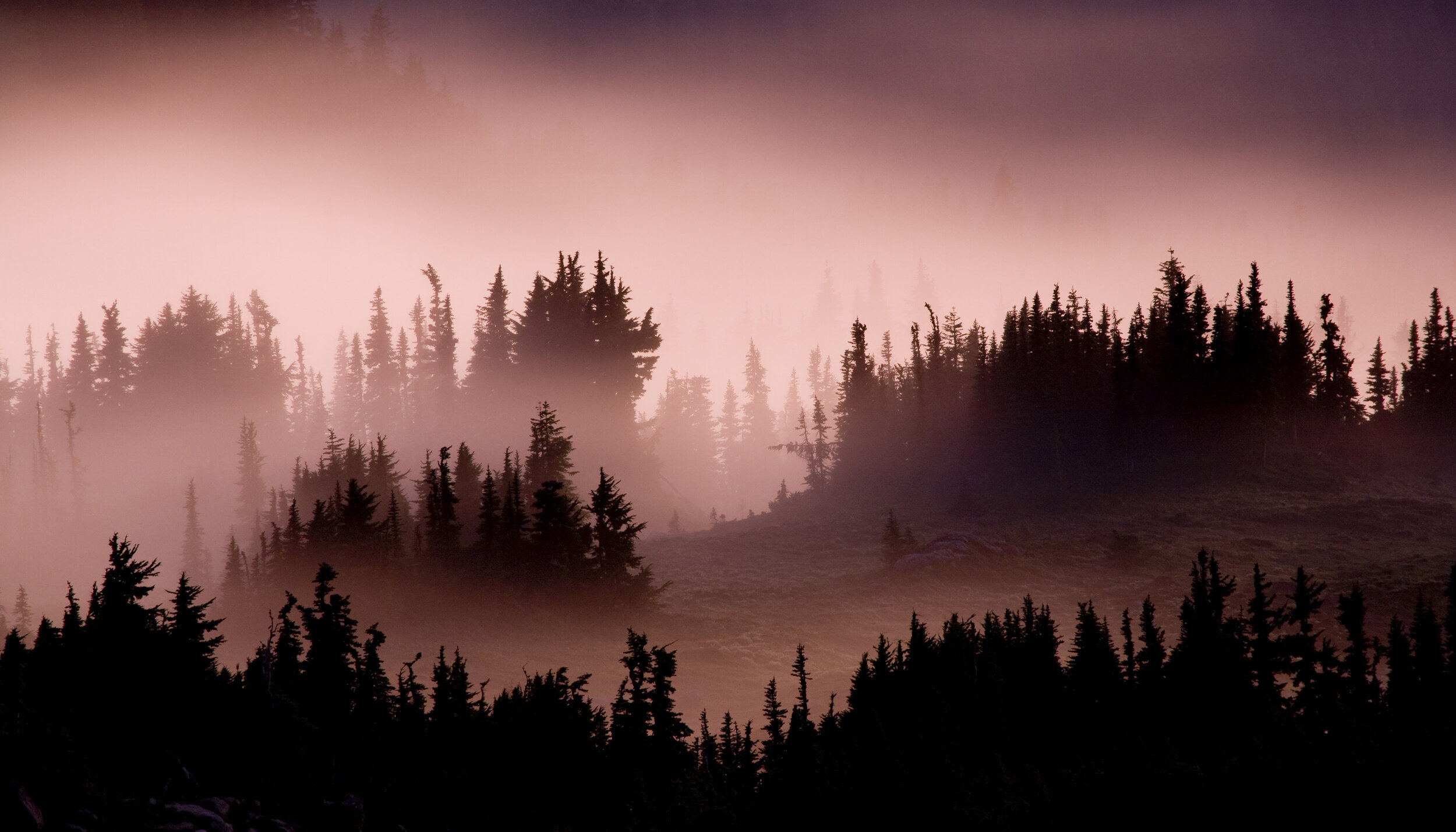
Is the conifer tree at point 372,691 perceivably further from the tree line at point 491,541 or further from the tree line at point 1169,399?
the tree line at point 1169,399

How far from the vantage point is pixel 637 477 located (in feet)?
300

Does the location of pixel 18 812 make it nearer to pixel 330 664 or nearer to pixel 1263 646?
pixel 330 664

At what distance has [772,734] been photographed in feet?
62.7

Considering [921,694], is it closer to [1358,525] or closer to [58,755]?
[58,755]

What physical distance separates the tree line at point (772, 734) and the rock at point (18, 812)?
673 mm

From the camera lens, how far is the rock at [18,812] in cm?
995

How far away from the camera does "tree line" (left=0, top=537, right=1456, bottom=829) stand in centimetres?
1379

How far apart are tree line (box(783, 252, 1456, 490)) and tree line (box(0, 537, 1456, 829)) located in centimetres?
6117

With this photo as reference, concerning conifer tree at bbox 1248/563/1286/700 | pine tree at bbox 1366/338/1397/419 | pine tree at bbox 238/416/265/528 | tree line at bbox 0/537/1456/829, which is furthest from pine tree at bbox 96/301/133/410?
pine tree at bbox 1366/338/1397/419

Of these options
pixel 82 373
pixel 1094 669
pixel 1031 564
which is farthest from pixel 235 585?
pixel 82 373

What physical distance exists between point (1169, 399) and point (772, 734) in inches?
3193

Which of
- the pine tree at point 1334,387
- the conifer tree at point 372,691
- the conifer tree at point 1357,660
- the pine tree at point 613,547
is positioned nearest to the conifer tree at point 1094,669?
the conifer tree at point 1357,660

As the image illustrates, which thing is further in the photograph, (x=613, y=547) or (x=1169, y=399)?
(x=1169, y=399)

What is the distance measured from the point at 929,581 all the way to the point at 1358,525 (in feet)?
117
